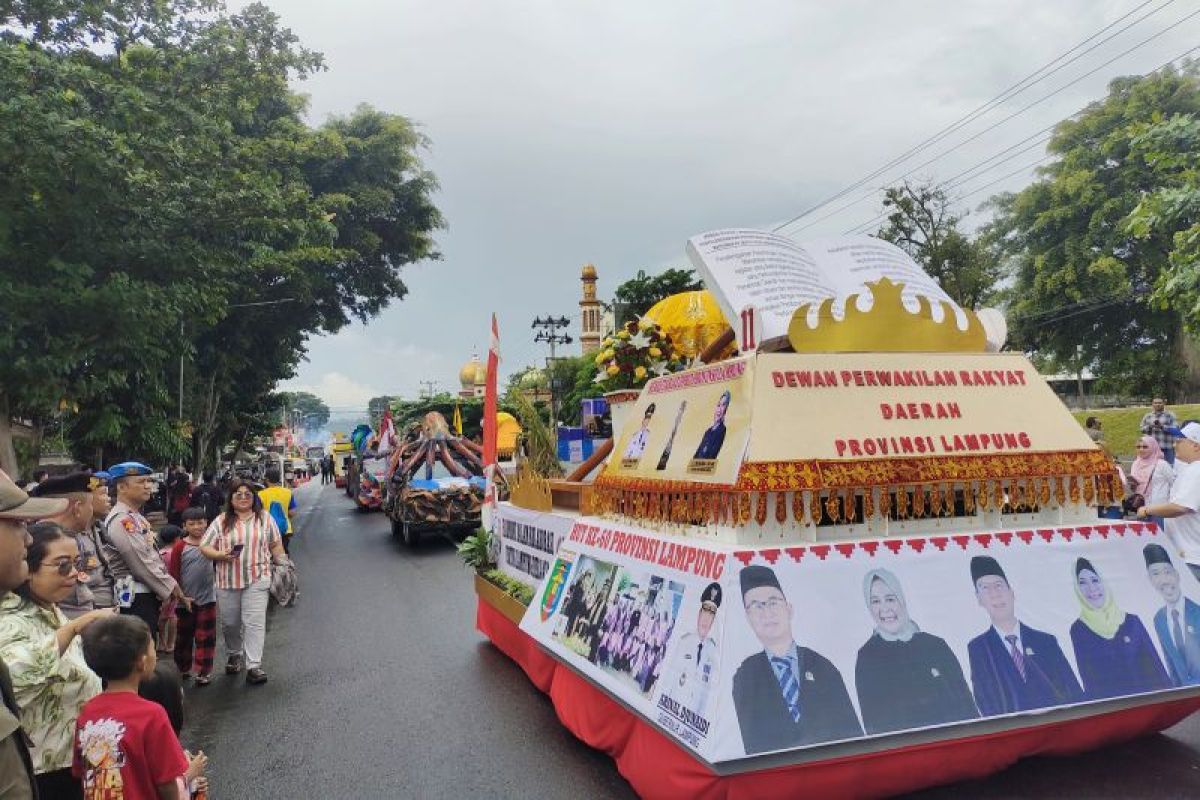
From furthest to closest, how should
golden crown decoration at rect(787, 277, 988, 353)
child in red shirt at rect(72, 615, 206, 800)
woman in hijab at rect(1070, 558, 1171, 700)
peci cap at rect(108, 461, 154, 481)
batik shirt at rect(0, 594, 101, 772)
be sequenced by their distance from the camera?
peci cap at rect(108, 461, 154, 481)
golden crown decoration at rect(787, 277, 988, 353)
woman in hijab at rect(1070, 558, 1171, 700)
batik shirt at rect(0, 594, 101, 772)
child in red shirt at rect(72, 615, 206, 800)

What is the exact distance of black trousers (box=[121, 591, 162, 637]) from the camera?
563 centimetres

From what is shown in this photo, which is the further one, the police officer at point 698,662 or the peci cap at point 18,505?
the police officer at point 698,662

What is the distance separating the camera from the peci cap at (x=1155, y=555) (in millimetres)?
3920

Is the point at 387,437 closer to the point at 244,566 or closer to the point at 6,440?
the point at 6,440

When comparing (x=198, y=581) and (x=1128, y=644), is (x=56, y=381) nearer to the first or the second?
(x=198, y=581)

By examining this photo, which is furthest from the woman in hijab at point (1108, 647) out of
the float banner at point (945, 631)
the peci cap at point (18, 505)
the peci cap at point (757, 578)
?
the peci cap at point (18, 505)

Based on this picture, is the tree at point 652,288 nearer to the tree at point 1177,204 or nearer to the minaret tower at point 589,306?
the tree at point 1177,204

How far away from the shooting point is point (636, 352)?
683cm

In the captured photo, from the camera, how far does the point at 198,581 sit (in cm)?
651

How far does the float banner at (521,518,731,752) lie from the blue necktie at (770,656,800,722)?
258 mm

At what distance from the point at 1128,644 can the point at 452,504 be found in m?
11.9

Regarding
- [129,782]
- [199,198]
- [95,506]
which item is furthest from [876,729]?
[199,198]

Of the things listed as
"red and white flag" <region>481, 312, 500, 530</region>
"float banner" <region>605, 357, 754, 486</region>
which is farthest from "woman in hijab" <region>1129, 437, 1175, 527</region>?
"red and white flag" <region>481, 312, 500, 530</region>

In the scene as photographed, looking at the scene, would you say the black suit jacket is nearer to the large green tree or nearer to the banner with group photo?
the banner with group photo
